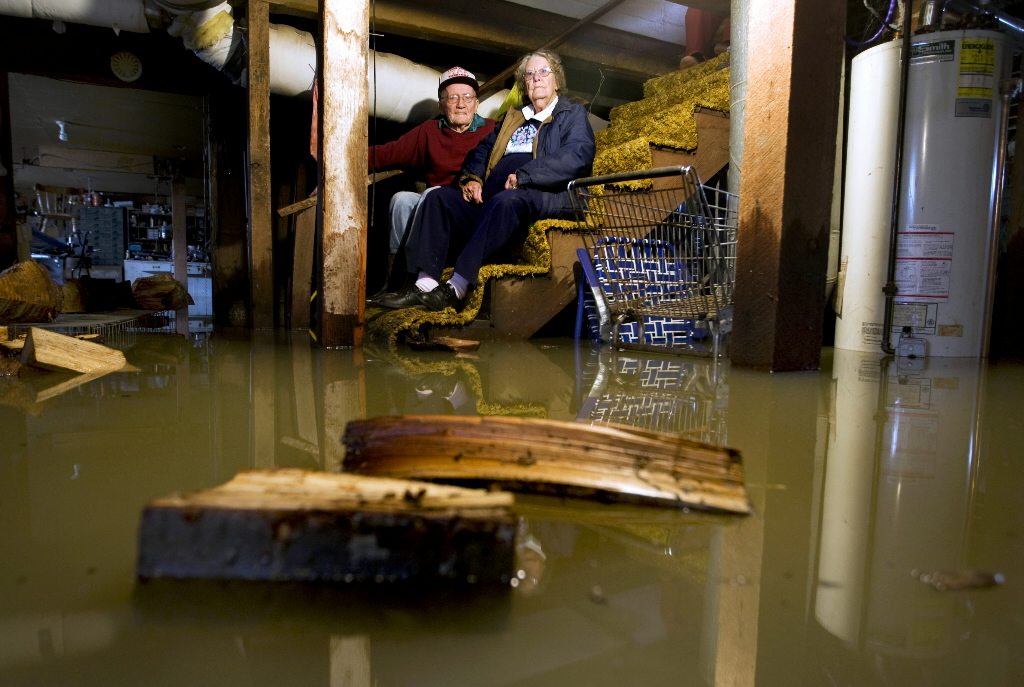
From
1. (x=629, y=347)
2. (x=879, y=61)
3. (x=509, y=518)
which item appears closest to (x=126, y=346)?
(x=629, y=347)

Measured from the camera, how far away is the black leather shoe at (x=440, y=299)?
3.49 metres

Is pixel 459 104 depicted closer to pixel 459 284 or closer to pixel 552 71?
pixel 552 71

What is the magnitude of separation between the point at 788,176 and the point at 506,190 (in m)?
1.75

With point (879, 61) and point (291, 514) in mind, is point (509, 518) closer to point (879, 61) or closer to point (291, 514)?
point (291, 514)

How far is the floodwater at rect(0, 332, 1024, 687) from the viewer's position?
470mm

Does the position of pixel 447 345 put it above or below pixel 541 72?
below

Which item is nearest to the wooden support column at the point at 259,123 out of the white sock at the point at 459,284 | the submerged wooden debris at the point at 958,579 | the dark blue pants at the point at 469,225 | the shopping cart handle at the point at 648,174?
the dark blue pants at the point at 469,225

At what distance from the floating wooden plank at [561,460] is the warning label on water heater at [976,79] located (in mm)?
2858

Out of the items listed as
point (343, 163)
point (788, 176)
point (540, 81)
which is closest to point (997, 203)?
point (788, 176)

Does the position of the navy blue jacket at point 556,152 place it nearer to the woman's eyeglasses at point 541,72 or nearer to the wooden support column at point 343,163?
the woman's eyeglasses at point 541,72

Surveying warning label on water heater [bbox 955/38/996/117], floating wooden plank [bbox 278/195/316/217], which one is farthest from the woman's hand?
warning label on water heater [bbox 955/38/996/117]

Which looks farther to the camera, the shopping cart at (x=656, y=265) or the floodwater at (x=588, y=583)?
the shopping cart at (x=656, y=265)

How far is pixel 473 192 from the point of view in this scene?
13.0 ft

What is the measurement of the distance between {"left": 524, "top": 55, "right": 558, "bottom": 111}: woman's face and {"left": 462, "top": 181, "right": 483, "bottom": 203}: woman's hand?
65 cm
